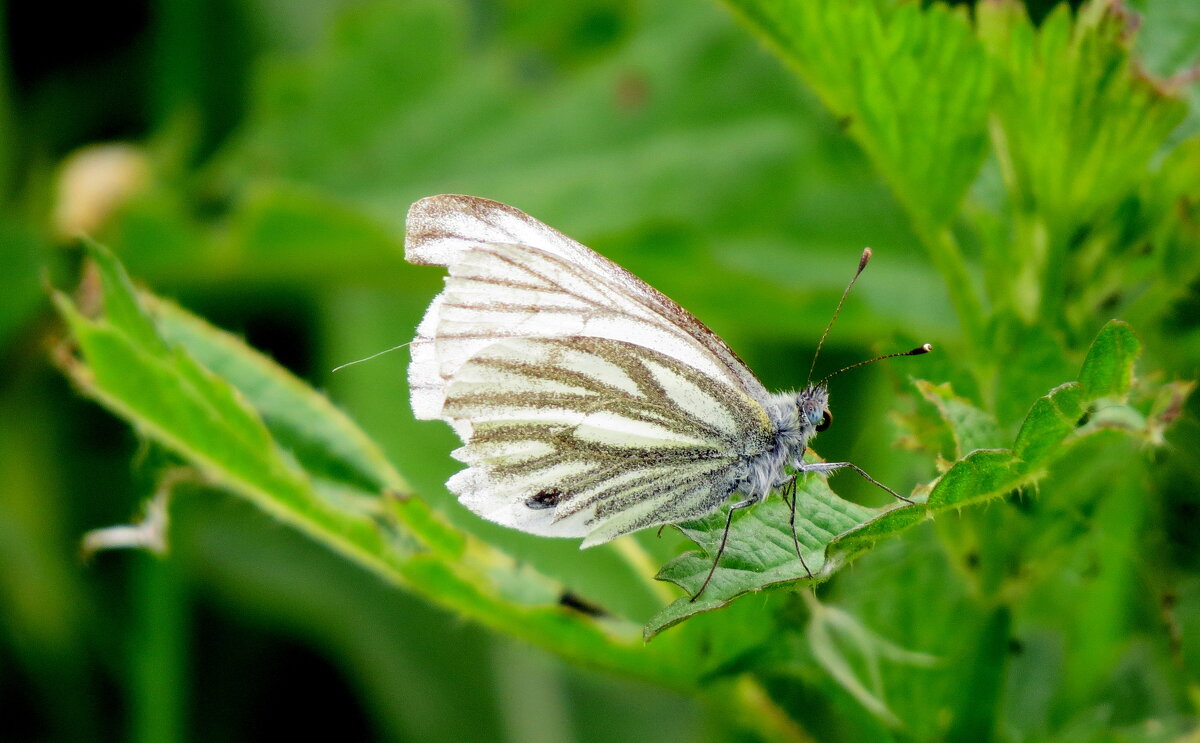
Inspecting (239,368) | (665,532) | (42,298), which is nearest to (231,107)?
(42,298)

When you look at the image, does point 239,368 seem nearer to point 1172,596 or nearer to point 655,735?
point 1172,596

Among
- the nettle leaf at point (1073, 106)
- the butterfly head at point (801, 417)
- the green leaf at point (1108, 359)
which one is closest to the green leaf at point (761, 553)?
the green leaf at point (1108, 359)

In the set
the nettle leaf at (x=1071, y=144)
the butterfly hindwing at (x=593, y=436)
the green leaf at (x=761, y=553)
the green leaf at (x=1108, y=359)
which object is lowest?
the green leaf at (x=761, y=553)

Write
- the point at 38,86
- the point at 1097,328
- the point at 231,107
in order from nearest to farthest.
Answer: the point at 1097,328
the point at 38,86
the point at 231,107

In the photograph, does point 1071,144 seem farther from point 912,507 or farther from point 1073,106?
point 912,507

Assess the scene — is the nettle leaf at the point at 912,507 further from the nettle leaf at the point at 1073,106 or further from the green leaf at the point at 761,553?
the nettle leaf at the point at 1073,106

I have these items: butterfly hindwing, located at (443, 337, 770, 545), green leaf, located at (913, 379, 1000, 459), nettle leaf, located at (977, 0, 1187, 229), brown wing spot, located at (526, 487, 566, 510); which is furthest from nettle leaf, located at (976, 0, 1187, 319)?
brown wing spot, located at (526, 487, 566, 510)

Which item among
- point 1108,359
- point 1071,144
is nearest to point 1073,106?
point 1071,144
